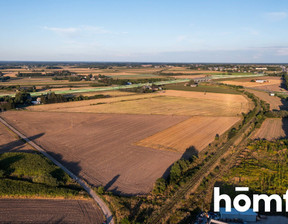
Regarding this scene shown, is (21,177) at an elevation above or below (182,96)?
below

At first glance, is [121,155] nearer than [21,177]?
No

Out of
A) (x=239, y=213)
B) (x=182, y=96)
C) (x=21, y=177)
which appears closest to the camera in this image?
(x=239, y=213)

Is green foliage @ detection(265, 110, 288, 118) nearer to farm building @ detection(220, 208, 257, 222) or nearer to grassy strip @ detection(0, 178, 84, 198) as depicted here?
farm building @ detection(220, 208, 257, 222)

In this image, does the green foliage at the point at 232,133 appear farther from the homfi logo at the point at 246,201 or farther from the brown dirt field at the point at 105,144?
the homfi logo at the point at 246,201

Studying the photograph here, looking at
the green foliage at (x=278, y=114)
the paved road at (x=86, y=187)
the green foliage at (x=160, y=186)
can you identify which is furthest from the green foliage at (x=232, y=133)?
the paved road at (x=86, y=187)

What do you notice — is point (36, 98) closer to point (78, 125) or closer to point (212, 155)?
point (78, 125)

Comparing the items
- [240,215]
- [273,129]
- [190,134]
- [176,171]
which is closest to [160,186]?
[176,171]

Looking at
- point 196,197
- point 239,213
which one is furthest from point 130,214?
point 239,213

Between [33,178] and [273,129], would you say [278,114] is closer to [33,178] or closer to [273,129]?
[273,129]
